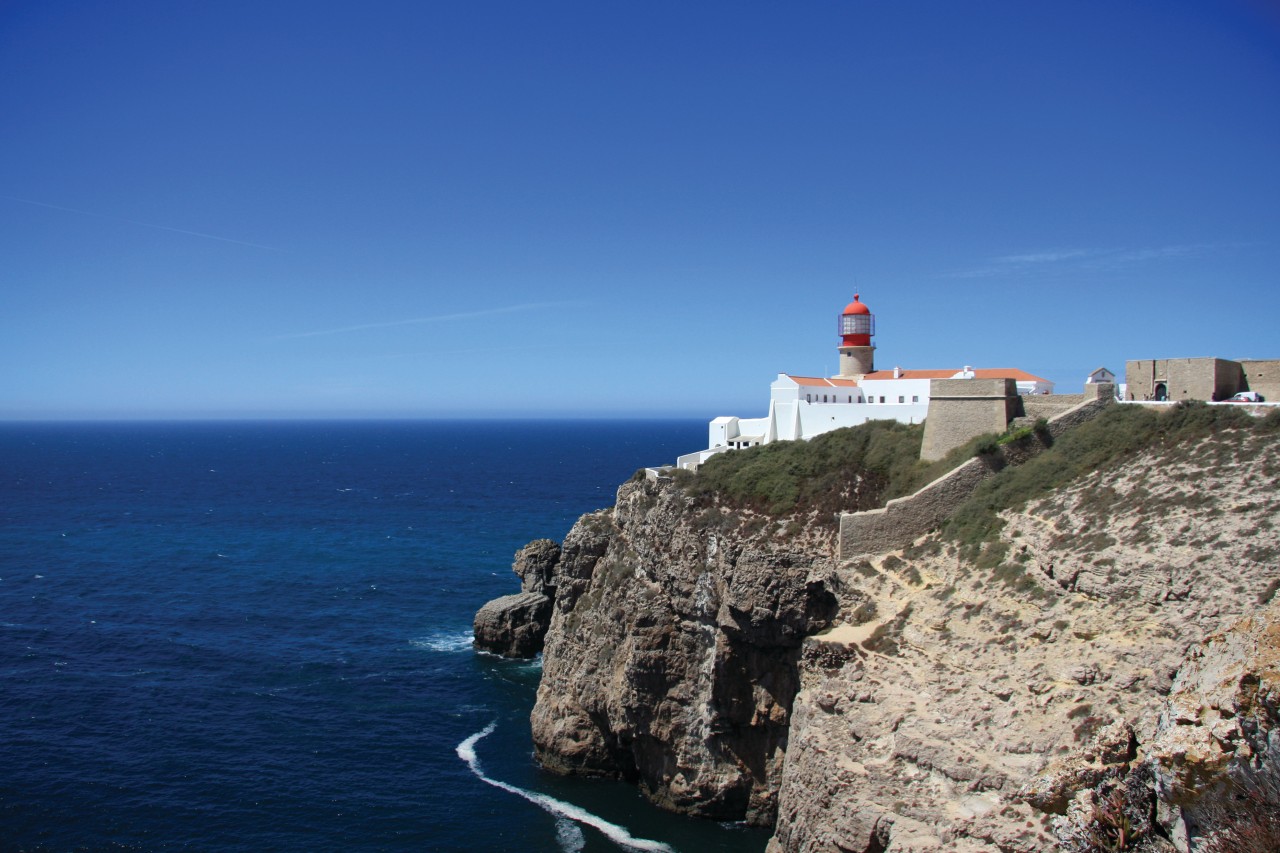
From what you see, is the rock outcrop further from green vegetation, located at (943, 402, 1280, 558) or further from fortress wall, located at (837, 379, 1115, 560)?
green vegetation, located at (943, 402, 1280, 558)

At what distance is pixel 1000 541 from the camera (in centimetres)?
3047

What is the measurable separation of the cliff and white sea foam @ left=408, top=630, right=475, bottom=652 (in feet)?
44.1

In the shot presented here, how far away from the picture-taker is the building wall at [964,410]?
39156 millimetres

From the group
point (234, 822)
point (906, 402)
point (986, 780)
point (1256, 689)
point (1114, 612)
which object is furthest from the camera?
point (906, 402)

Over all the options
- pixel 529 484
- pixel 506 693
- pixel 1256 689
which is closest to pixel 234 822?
pixel 506 693

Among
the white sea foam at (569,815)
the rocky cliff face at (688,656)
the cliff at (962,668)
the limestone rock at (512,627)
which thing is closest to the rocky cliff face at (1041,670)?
the cliff at (962,668)

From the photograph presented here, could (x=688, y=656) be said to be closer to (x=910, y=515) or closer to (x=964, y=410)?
(x=910, y=515)

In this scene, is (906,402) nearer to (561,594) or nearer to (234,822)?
(561,594)

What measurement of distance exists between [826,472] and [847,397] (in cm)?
1213

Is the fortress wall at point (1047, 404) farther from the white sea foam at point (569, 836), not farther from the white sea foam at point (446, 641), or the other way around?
the white sea foam at point (446, 641)

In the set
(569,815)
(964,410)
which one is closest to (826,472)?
(964,410)

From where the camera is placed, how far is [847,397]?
53.1m

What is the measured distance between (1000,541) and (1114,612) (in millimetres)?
5982

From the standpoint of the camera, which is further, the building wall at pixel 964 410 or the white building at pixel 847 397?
the white building at pixel 847 397
